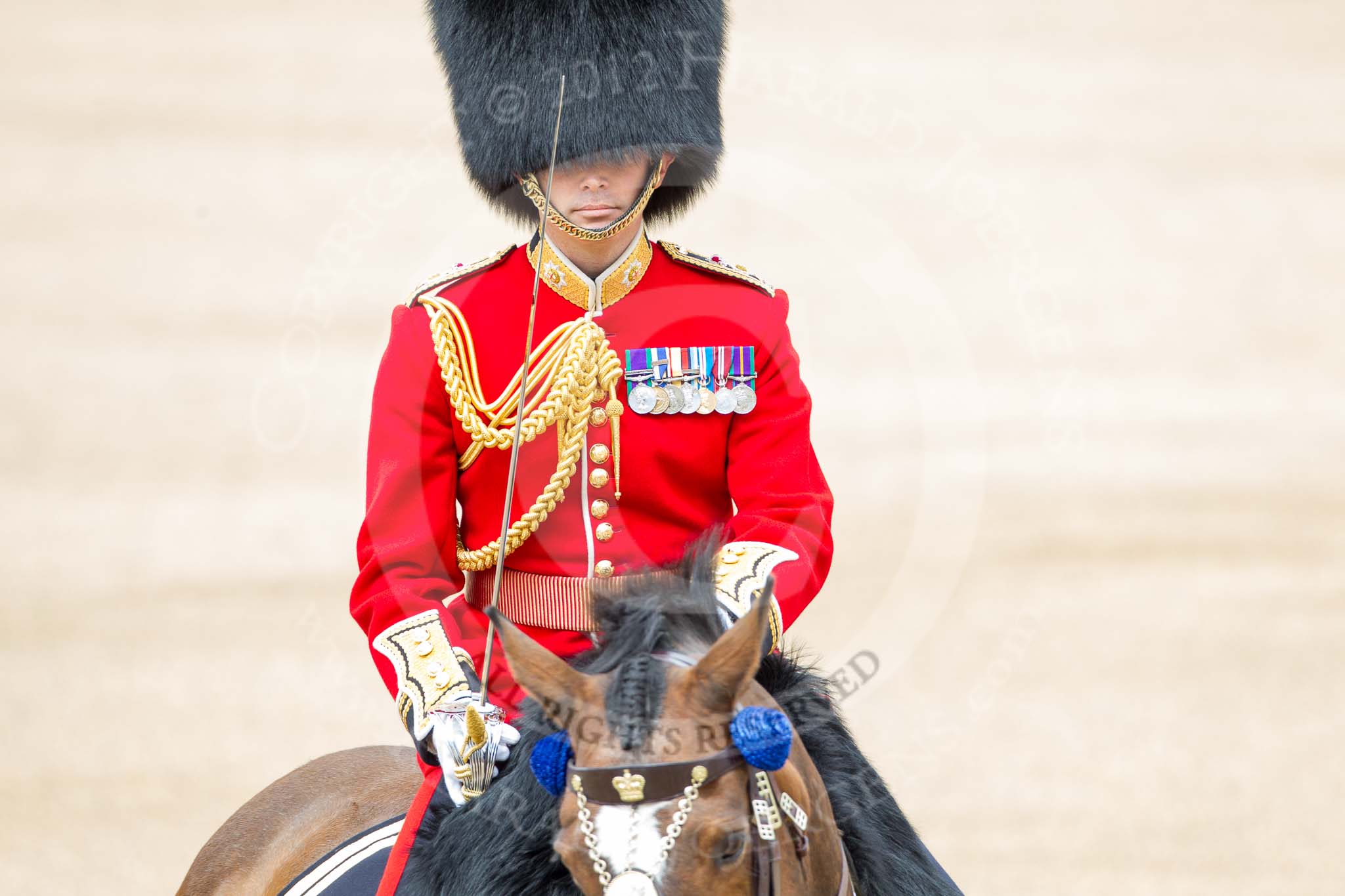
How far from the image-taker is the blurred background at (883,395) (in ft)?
17.5

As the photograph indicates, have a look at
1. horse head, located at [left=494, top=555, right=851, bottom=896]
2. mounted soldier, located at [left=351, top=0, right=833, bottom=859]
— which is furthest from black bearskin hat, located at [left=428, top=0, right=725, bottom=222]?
horse head, located at [left=494, top=555, right=851, bottom=896]

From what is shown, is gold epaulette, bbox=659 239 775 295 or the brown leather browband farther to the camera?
gold epaulette, bbox=659 239 775 295

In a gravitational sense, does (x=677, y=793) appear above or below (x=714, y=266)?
below

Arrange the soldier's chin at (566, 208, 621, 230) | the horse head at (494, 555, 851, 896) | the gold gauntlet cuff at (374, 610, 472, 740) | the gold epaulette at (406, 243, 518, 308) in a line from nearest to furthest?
1. the horse head at (494, 555, 851, 896)
2. the gold gauntlet cuff at (374, 610, 472, 740)
3. the soldier's chin at (566, 208, 621, 230)
4. the gold epaulette at (406, 243, 518, 308)

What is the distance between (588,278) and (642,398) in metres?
0.21

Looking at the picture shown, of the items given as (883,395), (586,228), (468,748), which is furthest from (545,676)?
(883,395)

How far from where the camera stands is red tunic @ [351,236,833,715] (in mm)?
2244

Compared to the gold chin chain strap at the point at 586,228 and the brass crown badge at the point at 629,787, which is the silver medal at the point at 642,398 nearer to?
the gold chin chain strap at the point at 586,228

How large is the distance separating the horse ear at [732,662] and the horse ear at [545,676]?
127 mm

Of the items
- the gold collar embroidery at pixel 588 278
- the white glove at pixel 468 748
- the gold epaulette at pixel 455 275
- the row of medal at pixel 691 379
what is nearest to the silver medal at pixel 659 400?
the row of medal at pixel 691 379

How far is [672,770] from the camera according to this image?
1.56 m

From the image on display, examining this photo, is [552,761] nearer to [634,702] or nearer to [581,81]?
[634,702]

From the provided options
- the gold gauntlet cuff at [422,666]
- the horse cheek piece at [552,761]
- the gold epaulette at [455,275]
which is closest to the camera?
the horse cheek piece at [552,761]

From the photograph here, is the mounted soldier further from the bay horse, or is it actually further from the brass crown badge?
the brass crown badge
